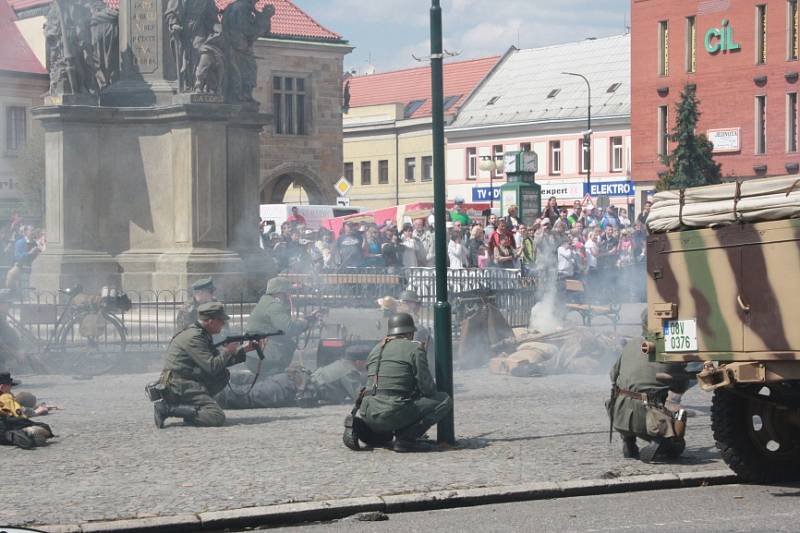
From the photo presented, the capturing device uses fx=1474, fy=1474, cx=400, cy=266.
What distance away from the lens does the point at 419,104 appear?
87.8 m

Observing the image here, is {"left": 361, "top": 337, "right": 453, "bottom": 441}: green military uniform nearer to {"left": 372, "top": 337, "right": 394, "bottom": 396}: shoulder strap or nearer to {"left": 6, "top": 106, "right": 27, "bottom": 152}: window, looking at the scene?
{"left": 372, "top": 337, "right": 394, "bottom": 396}: shoulder strap

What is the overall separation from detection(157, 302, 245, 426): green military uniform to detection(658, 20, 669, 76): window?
56.2m

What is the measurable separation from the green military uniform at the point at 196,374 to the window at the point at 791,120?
171 ft

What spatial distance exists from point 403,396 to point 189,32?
1092 cm

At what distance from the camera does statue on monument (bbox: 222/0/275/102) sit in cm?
2148

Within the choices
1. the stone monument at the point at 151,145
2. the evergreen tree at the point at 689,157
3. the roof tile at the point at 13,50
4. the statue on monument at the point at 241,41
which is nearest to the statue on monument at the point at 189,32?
the stone monument at the point at 151,145

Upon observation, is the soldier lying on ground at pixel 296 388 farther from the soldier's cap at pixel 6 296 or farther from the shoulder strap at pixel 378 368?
the soldier's cap at pixel 6 296

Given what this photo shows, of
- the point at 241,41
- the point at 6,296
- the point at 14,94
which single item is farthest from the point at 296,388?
the point at 14,94

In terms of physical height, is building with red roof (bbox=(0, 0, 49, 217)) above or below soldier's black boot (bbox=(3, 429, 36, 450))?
above

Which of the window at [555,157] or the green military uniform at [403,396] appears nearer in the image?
the green military uniform at [403,396]

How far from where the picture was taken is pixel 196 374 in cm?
1334

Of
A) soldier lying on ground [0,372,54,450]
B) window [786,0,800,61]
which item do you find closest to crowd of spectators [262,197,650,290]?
soldier lying on ground [0,372,54,450]

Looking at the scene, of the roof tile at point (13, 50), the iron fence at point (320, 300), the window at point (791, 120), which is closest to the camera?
the iron fence at point (320, 300)

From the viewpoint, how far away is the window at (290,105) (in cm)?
7281
